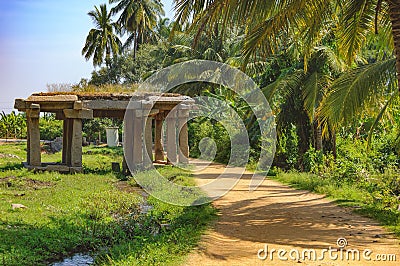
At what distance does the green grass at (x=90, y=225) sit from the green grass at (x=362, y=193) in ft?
10.1

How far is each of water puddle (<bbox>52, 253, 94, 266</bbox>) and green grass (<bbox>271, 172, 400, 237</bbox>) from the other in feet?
15.3

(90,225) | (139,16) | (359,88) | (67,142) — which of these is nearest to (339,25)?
(359,88)

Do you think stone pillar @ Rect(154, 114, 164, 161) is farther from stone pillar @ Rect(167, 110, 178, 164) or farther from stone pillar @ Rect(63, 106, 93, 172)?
stone pillar @ Rect(63, 106, 93, 172)

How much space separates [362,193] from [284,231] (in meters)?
4.36

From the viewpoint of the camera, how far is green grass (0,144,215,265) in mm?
6516

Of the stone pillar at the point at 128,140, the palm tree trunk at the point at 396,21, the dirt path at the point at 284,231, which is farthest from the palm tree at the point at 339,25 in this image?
the stone pillar at the point at 128,140

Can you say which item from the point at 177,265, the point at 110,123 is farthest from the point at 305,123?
the point at 110,123

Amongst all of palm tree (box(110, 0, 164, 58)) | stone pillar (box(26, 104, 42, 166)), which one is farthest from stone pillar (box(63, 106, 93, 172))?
palm tree (box(110, 0, 164, 58))

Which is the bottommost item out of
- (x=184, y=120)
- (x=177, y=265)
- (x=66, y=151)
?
(x=177, y=265)

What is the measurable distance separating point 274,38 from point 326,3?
111 centimetres

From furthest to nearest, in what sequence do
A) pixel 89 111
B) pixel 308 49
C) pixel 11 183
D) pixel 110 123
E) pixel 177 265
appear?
pixel 110 123 → pixel 89 111 → pixel 11 183 → pixel 308 49 → pixel 177 265

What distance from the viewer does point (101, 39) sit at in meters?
40.4

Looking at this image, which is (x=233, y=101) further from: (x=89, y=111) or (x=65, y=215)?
(x=65, y=215)

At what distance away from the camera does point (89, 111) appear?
1586 centimetres
